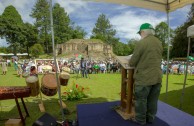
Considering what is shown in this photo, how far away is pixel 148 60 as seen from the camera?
3588mm

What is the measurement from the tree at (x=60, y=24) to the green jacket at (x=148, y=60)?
71.1 metres

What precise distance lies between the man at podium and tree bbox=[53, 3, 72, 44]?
7099 centimetres

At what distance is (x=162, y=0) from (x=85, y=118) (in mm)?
4031

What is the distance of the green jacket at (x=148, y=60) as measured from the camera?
11.8ft

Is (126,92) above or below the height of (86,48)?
below

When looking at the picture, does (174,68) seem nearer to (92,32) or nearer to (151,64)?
(151,64)

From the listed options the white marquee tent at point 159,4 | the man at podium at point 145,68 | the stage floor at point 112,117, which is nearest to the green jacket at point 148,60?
the man at podium at point 145,68

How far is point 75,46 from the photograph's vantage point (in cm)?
5988

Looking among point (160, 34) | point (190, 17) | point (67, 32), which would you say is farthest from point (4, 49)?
point (190, 17)

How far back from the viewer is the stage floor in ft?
12.6

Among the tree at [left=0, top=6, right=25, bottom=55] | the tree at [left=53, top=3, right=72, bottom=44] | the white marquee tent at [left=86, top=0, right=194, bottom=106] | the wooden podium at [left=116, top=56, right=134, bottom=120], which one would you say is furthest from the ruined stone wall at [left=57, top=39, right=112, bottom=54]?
the wooden podium at [left=116, top=56, right=134, bottom=120]

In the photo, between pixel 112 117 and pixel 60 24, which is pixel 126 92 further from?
pixel 60 24

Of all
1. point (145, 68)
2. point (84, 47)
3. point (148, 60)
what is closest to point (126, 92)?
point (145, 68)

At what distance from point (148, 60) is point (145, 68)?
6.3 inches
